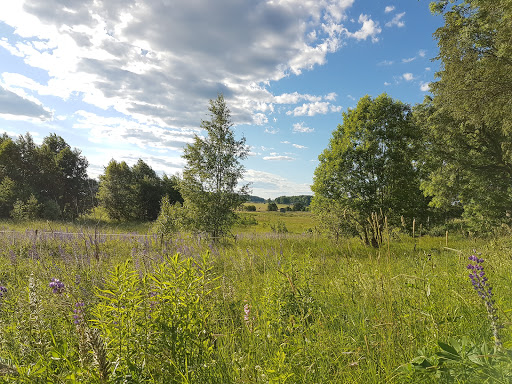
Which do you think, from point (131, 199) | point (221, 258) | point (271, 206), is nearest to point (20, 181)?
point (131, 199)

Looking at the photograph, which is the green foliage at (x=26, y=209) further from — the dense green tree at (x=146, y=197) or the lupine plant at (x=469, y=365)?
the lupine plant at (x=469, y=365)

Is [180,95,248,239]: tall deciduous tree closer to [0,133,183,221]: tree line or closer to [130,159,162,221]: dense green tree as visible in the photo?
[0,133,183,221]: tree line

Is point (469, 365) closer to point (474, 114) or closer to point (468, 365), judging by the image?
point (468, 365)

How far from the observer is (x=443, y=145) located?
1789 cm

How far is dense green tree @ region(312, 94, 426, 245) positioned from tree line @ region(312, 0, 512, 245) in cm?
5

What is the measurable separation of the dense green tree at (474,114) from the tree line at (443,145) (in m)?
0.04

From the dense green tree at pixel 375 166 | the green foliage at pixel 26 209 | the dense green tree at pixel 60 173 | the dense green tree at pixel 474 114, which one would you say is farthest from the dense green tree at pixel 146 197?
the dense green tree at pixel 474 114

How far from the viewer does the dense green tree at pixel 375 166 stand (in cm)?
1337

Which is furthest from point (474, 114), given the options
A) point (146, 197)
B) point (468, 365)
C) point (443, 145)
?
point (146, 197)

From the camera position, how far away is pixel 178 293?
6.95ft

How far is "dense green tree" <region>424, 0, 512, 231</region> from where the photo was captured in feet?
34.9

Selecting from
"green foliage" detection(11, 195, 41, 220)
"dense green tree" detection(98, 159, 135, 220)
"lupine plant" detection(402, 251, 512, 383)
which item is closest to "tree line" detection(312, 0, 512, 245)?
"lupine plant" detection(402, 251, 512, 383)

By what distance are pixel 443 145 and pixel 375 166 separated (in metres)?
8.30

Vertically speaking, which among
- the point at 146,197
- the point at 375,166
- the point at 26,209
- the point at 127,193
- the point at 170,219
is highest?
the point at 375,166
